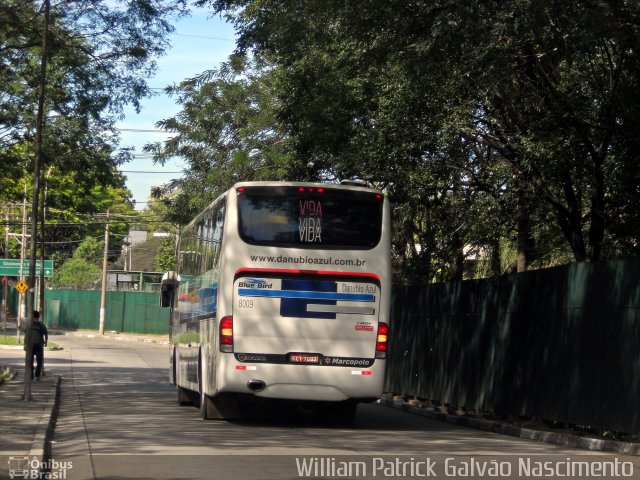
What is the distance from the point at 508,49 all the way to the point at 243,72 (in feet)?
66.8

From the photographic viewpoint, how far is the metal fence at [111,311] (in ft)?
219

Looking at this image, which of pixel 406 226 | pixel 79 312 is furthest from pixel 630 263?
pixel 79 312

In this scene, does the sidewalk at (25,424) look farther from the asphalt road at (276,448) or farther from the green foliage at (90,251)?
the green foliage at (90,251)

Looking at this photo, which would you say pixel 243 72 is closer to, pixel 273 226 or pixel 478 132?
pixel 478 132

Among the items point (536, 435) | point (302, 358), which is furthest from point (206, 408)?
point (536, 435)

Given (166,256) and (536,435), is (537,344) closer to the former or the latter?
(536,435)

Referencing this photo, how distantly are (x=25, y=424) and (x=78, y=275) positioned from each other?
222 feet

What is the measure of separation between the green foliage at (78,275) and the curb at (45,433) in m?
61.6

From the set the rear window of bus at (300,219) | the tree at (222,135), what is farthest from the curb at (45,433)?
the tree at (222,135)

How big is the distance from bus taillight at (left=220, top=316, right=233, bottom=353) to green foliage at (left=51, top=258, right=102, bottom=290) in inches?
2688

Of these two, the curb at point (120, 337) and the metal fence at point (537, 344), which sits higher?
the metal fence at point (537, 344)

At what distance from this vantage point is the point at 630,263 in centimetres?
1334

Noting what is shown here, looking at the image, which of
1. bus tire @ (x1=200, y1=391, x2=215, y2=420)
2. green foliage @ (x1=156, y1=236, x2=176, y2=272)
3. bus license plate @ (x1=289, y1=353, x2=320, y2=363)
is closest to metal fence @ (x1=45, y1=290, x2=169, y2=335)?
green foliage @ (x1=156, y1=236, x2=176, y2=272)

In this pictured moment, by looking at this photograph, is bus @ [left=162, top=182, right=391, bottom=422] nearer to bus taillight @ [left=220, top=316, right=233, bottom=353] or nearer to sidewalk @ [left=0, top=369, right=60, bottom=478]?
bus taillight @ [left=220, top=316, right=233, bottom=353]
